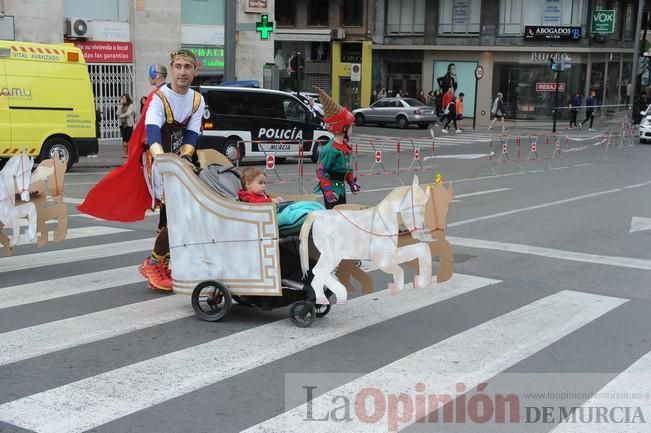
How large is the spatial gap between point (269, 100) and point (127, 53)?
22.6 feet

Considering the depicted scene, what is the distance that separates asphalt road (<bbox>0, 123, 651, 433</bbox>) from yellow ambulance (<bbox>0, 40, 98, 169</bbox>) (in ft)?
26.9

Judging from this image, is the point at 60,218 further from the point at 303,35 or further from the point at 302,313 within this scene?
the point at 303,35

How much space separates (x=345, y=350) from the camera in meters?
6.01

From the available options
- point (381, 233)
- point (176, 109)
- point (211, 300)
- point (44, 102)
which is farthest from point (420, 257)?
point (44, 102)

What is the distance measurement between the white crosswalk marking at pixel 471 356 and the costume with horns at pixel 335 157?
218 centimetres

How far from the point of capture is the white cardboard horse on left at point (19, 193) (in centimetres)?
784

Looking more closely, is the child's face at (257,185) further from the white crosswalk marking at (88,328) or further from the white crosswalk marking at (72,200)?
the white crosswalk marking at (72,200)

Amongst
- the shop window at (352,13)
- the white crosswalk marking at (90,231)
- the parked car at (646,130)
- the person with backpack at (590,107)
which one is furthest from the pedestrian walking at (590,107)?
the white crosswalk marking at (90,231)

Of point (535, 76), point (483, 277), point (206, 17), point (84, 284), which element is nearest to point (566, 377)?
point (483, 277)

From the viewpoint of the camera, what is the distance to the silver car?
40500mm

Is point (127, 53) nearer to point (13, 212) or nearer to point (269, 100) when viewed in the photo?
point (269, 100)

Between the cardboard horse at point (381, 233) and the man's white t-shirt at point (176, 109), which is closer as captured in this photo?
the cardboard horse at point (381, 233)

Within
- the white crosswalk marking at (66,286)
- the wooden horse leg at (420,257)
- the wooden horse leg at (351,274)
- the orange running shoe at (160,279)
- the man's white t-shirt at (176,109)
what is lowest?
the white crosswalk marking at (66,286)

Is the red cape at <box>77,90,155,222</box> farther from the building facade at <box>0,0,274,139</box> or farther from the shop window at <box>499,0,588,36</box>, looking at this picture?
the shop window at <box>499,0,588,36</box>
